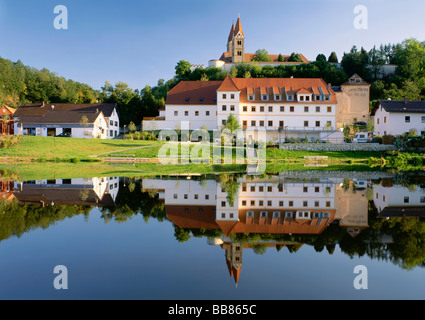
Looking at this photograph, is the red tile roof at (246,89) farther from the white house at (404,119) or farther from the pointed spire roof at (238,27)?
the pointed spire roof at (238,27)

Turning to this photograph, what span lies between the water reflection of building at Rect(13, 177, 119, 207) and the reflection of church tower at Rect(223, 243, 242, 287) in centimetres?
669

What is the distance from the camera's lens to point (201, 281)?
593cm

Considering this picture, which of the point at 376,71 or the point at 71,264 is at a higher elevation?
the point at 376,71

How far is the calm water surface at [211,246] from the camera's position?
5703 millimetres

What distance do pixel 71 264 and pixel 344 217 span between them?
830 centimetres

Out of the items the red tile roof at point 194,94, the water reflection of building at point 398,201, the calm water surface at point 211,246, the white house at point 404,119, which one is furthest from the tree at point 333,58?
the calm water surface at point 211,246

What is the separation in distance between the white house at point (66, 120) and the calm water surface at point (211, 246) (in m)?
44.3

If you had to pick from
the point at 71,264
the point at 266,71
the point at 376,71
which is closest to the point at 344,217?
the point at 71,264

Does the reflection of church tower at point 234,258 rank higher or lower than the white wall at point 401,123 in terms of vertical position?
lower

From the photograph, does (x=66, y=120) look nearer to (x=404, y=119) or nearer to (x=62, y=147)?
(x=62, y=147)

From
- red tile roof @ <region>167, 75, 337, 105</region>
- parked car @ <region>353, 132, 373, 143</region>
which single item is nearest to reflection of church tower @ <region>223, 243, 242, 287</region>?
parked car @ <region>353, 132, 373, 143</region>

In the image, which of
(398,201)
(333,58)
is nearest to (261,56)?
(333,58)

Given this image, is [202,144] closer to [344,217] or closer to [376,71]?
[344,217]

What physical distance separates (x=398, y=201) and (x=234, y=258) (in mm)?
10151
